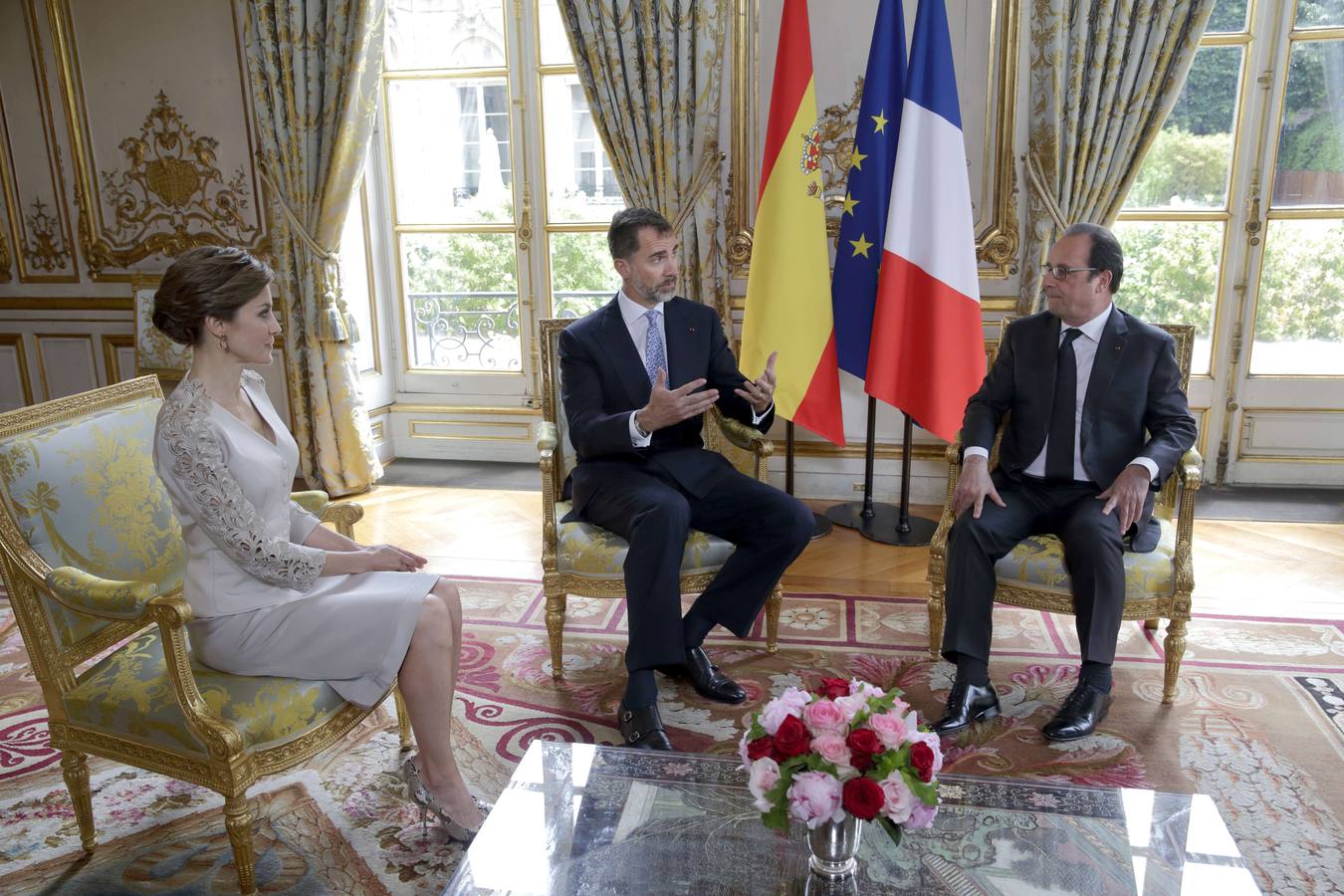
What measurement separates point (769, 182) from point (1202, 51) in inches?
80.1

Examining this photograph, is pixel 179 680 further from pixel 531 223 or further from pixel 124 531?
pixel 531 223

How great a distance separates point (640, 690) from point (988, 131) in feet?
9.18

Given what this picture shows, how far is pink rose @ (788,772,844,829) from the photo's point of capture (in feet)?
4.66

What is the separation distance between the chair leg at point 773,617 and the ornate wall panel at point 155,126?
3.32 metres

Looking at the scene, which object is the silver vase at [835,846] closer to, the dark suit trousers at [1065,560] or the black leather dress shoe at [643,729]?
the black leather dress shoe at [643,729]

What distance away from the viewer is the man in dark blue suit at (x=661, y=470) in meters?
2.54

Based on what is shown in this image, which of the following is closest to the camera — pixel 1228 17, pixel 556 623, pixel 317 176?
pixel 556 623

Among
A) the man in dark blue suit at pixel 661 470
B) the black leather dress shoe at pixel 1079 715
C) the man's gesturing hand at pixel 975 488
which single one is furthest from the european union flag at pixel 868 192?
the black leather dress shoe at pixel 1079 715

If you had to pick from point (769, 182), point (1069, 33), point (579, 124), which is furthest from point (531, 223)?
point (1069, 33)

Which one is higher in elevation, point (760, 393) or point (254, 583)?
point (760, 393)

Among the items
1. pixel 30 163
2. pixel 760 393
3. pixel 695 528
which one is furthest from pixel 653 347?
pixel 30 163

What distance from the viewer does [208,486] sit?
187 centimetres

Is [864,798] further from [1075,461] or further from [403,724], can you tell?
[1075,461]

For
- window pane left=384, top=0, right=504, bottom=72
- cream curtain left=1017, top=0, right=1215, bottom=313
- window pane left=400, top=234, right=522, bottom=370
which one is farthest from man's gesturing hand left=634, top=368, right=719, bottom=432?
window pane left=384, top=0, right=504, bottom=72
